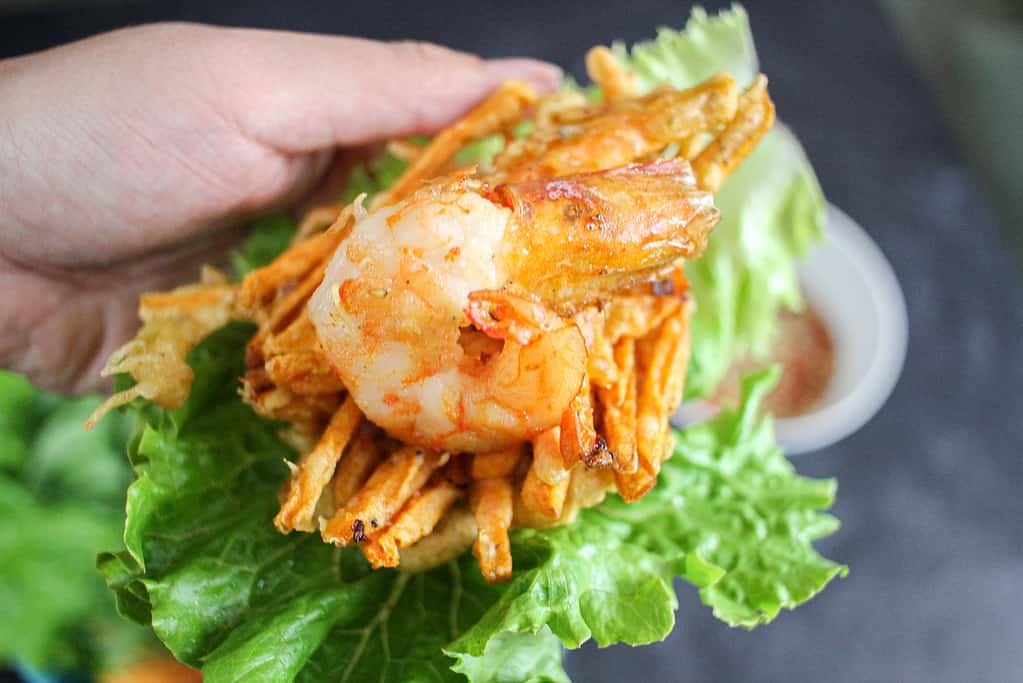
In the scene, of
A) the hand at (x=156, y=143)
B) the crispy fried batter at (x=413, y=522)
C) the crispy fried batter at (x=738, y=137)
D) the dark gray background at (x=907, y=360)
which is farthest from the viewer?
the dark gray background at (x=907, y=360)

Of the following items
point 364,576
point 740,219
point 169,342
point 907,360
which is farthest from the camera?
point 907,360

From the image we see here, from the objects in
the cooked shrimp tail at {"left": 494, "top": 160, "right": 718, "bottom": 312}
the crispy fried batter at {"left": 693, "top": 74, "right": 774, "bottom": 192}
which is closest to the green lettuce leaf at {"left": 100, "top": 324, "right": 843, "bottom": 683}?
the cooked shrimp tail at {"left": 494, "top": 160, "right": 718, "bottom": 312}

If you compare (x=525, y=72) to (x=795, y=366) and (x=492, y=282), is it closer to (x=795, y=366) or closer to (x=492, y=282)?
(x=492, y=282)

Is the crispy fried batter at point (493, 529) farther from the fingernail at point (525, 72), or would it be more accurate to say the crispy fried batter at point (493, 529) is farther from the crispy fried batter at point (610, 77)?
the fingernail at point (525, 72)

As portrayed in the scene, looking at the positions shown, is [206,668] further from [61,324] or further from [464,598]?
[61,324]

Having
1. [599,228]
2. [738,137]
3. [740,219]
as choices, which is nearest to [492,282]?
[599,228]

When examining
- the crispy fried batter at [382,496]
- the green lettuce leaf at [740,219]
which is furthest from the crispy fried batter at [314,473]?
the green lettuce leaf at [740,219]
